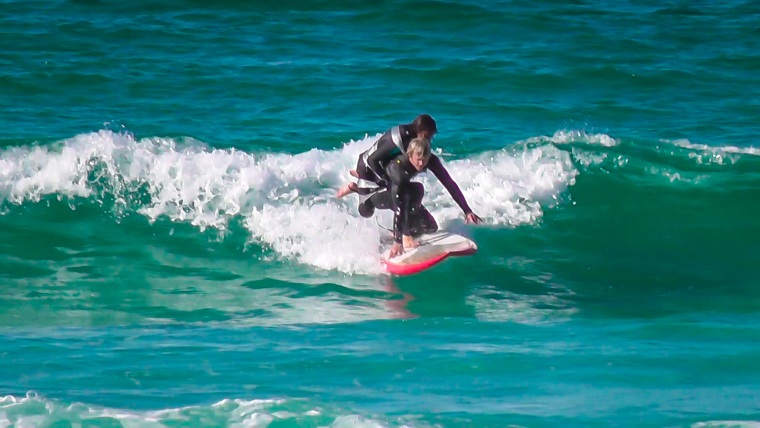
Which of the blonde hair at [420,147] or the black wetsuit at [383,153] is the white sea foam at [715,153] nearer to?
the black wetsuit at [383,153]

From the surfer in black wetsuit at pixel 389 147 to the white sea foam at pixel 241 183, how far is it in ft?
4.60

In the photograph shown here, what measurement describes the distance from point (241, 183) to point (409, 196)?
3.11 metres

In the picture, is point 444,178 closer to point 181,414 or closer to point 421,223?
point 421,223

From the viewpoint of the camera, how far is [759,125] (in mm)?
13797

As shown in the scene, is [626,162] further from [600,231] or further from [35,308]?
[35,308]

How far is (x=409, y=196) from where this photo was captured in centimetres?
842

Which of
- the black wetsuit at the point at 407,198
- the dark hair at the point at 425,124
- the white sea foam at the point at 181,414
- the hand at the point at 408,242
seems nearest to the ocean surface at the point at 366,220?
the white sea foam at the point at 181,414

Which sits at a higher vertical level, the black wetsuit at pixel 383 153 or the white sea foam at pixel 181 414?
the black wetsuit at pixel 383 153

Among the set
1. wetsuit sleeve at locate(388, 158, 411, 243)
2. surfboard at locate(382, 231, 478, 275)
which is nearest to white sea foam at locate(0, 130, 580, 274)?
surfboard at locate(382, 231, 478, 275)

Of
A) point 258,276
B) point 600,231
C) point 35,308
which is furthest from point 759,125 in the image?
point 35,308

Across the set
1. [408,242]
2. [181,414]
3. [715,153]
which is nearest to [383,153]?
[408,242]

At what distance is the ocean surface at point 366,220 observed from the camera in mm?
6059

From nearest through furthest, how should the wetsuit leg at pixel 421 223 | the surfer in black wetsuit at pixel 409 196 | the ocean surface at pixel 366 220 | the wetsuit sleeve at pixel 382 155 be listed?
the ocean surface at pixel 366 220
the surfer in black wetsuit at pixel 409 196
the wetsuit sleeve at pixel 382 155
the wetsuit leg at pixel 421 223

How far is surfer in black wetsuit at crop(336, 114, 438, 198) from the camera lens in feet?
26.4
